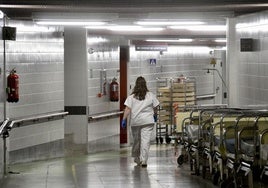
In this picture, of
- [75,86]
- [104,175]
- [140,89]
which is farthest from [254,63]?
[75,86]

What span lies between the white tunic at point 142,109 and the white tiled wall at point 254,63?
2.04 m

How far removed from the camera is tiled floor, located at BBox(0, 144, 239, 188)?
1234 centimetres

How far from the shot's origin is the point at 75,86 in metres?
19.1

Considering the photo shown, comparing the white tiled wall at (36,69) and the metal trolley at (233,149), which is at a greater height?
the white tiled wall at (36,69)

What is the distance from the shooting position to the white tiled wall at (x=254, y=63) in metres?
14.3

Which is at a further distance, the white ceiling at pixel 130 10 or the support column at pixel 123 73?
the support column at pixel 123 73

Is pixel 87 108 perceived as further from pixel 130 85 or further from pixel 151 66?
pixel 151 66

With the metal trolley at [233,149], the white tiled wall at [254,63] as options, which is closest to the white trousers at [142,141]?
the metal trolley at [233,149]

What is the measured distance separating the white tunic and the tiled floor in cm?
90

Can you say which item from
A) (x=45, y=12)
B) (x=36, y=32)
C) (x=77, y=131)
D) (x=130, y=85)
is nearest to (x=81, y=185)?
(x=45, y=12)

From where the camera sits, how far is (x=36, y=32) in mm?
16688

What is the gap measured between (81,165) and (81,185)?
10.9 feet

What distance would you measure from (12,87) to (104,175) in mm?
2501

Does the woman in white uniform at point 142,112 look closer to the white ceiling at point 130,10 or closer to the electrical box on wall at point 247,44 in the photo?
the white ceiling at point 130,10
